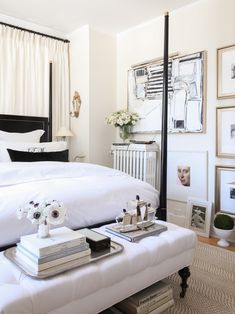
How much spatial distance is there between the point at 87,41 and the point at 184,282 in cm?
340

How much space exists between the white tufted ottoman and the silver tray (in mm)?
19

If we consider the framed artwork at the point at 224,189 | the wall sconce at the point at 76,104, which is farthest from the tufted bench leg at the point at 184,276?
the wall sconce at the point at 76,104

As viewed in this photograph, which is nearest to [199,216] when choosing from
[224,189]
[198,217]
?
[198,217]

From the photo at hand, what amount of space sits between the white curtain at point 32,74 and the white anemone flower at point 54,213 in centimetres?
267

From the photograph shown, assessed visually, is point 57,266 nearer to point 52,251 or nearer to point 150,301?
point 52,251

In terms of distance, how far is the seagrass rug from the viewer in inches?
70.4

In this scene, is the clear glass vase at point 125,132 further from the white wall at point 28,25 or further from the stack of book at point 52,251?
the stack of book at point 52,251

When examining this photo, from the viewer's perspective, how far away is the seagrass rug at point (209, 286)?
1.79m

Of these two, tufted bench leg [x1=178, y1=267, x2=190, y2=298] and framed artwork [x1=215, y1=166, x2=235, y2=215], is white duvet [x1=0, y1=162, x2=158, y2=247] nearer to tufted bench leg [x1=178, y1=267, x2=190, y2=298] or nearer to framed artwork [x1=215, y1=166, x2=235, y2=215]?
tufted bench leg [x1=178, y1=267, x2=190, y2=298]

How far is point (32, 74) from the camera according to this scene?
3.91 metres

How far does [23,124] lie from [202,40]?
2504 millimetres

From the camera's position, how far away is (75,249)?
1.36 metres

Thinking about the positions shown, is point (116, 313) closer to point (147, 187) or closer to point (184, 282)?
point (184, 282)

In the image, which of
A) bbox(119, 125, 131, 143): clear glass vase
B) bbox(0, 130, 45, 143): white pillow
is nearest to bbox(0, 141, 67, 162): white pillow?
bbox(0, 130, 45, 143): white pillow
